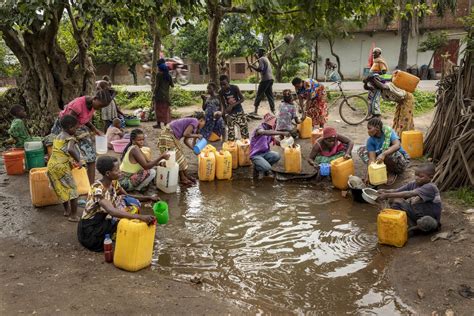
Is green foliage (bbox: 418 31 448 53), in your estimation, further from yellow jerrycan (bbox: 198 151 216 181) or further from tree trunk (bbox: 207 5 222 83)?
yellow jerrycan (bbox: 198 151 216 181)

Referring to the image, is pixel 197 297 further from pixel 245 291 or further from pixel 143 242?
pixel 143 242

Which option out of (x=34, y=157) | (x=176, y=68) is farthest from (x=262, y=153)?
(x=176, y=68)

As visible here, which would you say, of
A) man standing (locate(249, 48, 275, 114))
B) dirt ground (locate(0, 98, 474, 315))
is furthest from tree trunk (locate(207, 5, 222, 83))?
dirt ground (locate(0, 98, 474, 315))

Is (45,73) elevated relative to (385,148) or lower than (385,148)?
elevated

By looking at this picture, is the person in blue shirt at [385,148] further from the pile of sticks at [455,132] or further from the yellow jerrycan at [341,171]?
the pile of sticks at [455,132]

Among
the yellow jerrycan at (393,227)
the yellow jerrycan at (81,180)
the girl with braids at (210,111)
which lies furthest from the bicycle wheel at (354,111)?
the yellow jerrycan at (81,180)

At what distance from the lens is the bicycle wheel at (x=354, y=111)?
10634 mm

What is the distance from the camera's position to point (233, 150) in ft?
23.1

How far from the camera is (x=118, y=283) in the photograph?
11.7 ft

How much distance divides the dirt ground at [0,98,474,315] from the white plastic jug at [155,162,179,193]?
1.57m

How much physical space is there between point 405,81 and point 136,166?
4.86 metres

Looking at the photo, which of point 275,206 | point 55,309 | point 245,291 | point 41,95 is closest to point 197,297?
point 245,291

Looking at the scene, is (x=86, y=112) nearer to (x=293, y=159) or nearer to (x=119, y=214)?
(x=119, y=214)

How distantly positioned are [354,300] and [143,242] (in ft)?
6.04
